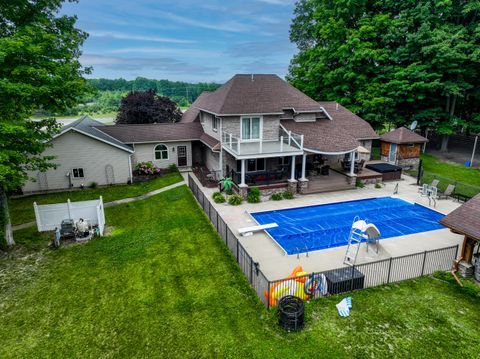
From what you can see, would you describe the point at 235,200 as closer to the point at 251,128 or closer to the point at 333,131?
the point at 251,128

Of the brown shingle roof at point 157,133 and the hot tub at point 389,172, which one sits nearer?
the hot tub at point 389,172

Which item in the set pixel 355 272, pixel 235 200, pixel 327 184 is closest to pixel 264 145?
pixel 235 200

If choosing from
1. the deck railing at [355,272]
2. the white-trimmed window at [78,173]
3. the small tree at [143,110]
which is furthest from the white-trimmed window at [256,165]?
the small tree at [143,110]

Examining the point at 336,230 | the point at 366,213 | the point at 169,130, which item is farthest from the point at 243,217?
the point at 169,130

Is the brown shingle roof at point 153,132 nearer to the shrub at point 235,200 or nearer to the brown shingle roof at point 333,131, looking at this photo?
the brown shingle roof at point 333,131

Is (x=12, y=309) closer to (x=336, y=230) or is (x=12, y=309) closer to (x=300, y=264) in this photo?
(x=300, y=264)

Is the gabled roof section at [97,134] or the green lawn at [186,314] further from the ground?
the gabled roof section at [97,134]
